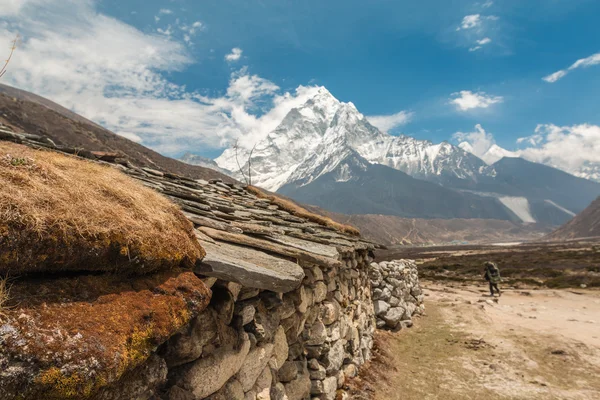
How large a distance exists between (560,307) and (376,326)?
11.2m

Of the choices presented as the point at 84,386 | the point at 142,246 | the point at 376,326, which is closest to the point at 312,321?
the point at 142,246

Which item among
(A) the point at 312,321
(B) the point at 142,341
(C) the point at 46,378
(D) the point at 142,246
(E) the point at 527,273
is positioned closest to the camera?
(C) the point at 46,378

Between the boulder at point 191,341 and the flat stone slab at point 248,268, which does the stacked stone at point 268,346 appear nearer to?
the boulder at point 191,341

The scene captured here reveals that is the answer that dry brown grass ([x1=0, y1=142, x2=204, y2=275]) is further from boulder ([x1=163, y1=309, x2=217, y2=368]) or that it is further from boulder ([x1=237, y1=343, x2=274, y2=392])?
boulder ([x1=237, y1=343, x2=274, y2=392])

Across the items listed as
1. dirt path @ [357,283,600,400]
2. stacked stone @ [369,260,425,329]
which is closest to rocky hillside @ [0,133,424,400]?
dirt path @ [357,283,600,400]

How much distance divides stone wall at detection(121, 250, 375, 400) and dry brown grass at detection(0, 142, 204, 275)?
65 centimetres

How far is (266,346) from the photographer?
4004mm

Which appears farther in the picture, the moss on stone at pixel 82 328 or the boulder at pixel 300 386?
the boulder at pixel 300 386

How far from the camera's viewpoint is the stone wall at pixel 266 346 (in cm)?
284

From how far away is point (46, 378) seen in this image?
171cm

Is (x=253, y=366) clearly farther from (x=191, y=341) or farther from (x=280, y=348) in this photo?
(x=191, y=341)

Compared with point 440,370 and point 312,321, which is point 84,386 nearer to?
point 312,321

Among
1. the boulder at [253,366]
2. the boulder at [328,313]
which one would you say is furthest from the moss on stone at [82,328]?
the boulder at [328,313]

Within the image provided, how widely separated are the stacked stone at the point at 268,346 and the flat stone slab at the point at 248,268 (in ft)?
0.79
